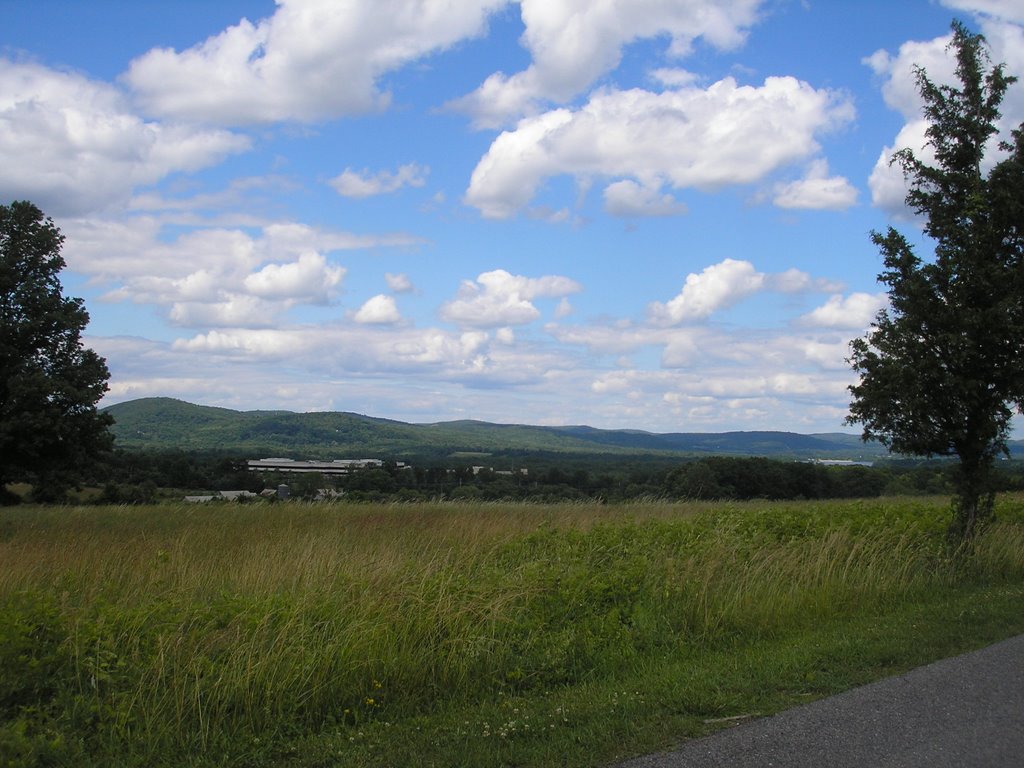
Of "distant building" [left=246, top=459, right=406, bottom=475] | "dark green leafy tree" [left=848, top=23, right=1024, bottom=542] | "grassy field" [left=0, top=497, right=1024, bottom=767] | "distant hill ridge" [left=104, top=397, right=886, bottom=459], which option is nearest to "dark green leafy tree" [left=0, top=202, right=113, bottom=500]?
"grassy field" [left=0, top=497, right=1024, bottom=767]

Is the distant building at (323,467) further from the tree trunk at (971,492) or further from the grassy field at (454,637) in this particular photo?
the tree trunk at (971,492)

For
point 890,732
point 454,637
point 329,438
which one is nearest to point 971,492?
point 890,732

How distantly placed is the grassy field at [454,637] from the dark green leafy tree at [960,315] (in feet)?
6.31

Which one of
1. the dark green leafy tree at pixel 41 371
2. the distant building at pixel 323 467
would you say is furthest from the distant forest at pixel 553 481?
the dark green leafy tree at pixel 41 371

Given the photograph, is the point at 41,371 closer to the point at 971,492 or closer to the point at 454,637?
the point at 454,637

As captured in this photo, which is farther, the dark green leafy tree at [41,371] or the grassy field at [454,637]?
the dark green leafy tree at [41,371]

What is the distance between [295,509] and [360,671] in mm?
12070

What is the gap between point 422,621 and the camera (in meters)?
7.46

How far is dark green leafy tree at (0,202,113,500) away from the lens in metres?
20.8

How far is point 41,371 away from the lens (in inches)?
837

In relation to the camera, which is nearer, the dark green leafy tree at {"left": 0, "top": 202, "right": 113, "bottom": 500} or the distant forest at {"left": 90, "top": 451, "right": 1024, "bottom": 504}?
the dark green leafy tree at {"left": 0, "top": 202, "right": 113, "bottom": 500}

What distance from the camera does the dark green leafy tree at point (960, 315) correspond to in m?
13.1

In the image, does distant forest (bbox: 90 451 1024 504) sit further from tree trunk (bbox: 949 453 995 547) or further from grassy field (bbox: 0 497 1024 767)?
grassy field (bbox: 0 497 1024 767)

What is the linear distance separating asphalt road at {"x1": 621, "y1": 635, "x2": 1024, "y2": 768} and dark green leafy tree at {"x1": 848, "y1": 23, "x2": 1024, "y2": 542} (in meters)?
7.28
